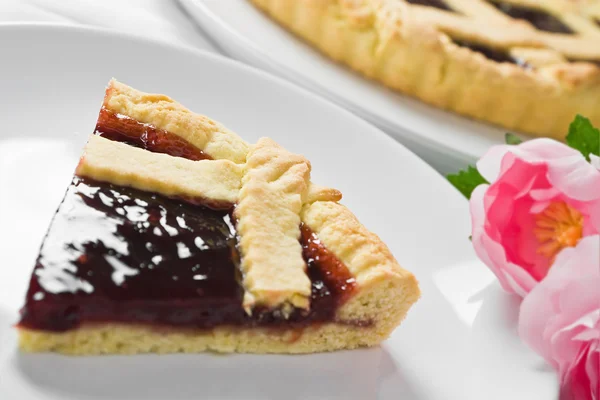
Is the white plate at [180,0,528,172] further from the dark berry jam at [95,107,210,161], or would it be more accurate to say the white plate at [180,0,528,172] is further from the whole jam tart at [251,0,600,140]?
the dark berry jam at [95,107,210,161]

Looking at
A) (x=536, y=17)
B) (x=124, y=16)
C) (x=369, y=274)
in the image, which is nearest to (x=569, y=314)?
(x=369, y=274)

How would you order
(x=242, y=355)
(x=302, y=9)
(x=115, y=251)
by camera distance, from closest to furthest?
(x=115, y=251) < (x=242, y=355) < (x=302, y=9)

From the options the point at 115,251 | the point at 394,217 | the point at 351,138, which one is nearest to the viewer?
the point at 115,251

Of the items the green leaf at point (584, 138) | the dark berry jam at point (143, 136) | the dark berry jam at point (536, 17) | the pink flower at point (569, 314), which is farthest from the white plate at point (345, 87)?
the pink flower at point (569, 314)

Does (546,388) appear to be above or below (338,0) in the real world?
below

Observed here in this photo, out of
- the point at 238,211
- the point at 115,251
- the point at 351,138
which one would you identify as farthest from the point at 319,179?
the point at 115,251

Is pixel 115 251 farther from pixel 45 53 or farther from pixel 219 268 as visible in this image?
pixel 45 53

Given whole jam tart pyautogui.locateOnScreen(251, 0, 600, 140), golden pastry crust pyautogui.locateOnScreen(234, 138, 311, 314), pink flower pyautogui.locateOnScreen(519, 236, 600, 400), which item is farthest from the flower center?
whole jam tart pyautogui.locateOnScreen(251, 0, 600, 140)
